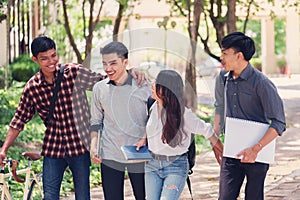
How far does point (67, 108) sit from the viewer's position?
658 cm

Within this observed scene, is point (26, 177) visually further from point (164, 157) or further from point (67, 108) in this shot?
point (164, 157)

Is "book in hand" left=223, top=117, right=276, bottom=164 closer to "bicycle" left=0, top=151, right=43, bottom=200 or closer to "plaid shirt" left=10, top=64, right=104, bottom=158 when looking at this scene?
"plaid shirt" left=10, top=64, right=104, bottom=158

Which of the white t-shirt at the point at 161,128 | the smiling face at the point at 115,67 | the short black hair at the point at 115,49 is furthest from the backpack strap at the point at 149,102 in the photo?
the short black hair at the point at 115,49

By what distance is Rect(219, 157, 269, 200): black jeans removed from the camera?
617cm

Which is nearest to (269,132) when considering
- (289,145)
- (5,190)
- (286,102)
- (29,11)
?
(5,190)

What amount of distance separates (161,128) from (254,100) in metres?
0.72

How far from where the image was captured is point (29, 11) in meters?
28.0

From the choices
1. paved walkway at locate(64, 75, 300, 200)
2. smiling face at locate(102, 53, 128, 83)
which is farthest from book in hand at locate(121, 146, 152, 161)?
paved walkway at locate(64, 75, 300, 200)

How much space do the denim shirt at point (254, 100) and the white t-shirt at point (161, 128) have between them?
1.05ft

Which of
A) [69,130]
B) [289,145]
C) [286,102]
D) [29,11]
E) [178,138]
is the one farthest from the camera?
[29,11]

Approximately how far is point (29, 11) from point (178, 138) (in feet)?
74.5

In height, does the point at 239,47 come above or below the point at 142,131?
above

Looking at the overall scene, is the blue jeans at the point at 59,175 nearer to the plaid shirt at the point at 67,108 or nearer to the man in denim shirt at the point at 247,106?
the plaid shirt at the point at 67,108

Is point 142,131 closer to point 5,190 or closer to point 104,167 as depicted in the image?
point 104,167
